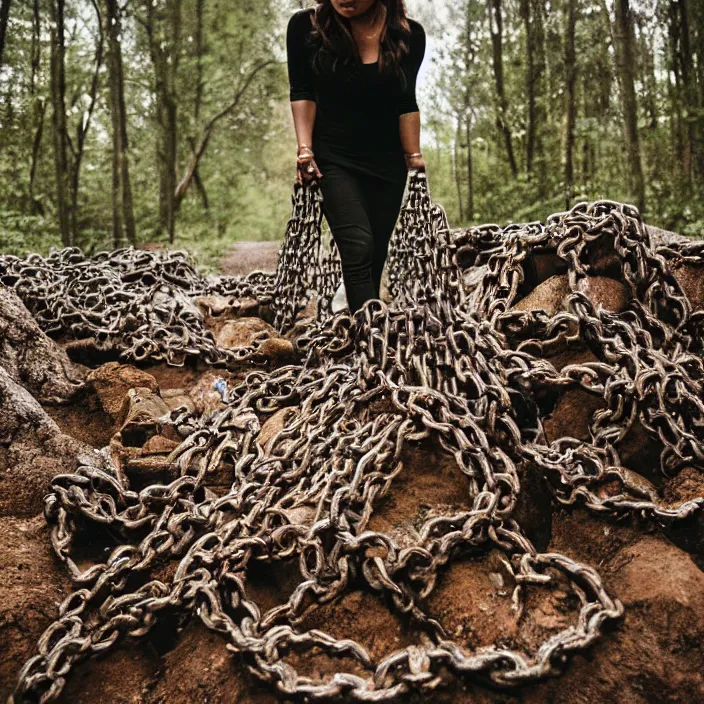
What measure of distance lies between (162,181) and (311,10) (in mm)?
13216

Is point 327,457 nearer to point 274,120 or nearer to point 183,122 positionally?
point 183,122

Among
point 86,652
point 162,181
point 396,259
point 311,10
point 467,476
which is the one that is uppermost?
point 162,181

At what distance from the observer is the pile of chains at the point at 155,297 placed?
4.23 meters

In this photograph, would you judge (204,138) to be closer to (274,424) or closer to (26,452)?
(274,424)

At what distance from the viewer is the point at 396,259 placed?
16.0 feet

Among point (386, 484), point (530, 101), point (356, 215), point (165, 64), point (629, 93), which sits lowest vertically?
point (386, 484)

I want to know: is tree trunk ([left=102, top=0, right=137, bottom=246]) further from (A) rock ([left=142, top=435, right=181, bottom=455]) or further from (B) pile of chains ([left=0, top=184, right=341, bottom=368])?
(A) rock ([left=142, top=435, right=181, bottom=455])

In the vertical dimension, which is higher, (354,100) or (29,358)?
(354,100)

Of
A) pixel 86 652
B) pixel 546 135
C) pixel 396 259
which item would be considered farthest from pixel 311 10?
pixel 546 135

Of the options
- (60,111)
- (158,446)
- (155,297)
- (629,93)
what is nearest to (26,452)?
(158,446)

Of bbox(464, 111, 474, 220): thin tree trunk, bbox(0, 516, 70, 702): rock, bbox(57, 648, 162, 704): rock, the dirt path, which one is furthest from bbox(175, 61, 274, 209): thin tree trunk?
bbox(57, 648, 162, 704): rock

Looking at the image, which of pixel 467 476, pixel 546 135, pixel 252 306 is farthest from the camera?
pixel 546 135

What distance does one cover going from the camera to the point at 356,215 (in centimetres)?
350

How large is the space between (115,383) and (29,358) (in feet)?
1.37
